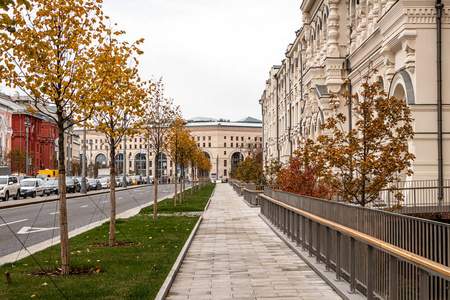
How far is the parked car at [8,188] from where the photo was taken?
3872 cm

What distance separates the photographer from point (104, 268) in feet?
32.4

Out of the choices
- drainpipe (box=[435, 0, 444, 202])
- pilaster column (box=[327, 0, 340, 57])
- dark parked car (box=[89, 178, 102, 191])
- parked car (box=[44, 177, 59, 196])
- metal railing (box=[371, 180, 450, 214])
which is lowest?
dark parked car (box=[89, 178, 102, 191])

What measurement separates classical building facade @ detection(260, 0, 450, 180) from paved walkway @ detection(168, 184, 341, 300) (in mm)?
4410

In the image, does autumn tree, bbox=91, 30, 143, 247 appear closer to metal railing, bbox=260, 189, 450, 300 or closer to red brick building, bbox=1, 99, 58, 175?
metal railing, bbox=260, 189, 450, 300

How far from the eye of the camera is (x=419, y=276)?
17.1 feet

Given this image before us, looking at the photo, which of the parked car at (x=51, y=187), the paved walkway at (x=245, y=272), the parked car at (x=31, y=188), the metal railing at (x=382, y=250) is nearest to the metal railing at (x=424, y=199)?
the paved walkway at (x=245, y=272)

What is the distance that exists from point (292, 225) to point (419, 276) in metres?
8.82

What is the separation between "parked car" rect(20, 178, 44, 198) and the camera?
1709 inches

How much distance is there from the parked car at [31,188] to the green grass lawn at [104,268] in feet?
97.3

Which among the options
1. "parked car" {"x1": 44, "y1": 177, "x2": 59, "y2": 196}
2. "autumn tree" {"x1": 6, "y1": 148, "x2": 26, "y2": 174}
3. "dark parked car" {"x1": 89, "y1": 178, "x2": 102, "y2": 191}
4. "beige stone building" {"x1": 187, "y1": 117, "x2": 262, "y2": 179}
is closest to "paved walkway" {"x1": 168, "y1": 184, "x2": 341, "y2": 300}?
"parked car" {"x1": 44, "y1": 177, "x2": 59, "y2": 196}

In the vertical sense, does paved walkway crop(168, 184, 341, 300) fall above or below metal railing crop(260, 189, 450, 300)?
below

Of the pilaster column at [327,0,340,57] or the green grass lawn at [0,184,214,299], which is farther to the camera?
the pilaster column at [327,0,340,57]

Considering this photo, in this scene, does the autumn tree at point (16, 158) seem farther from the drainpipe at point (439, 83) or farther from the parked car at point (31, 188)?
the drainpipe at point (439, 83)

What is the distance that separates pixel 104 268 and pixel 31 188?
36.5 m
